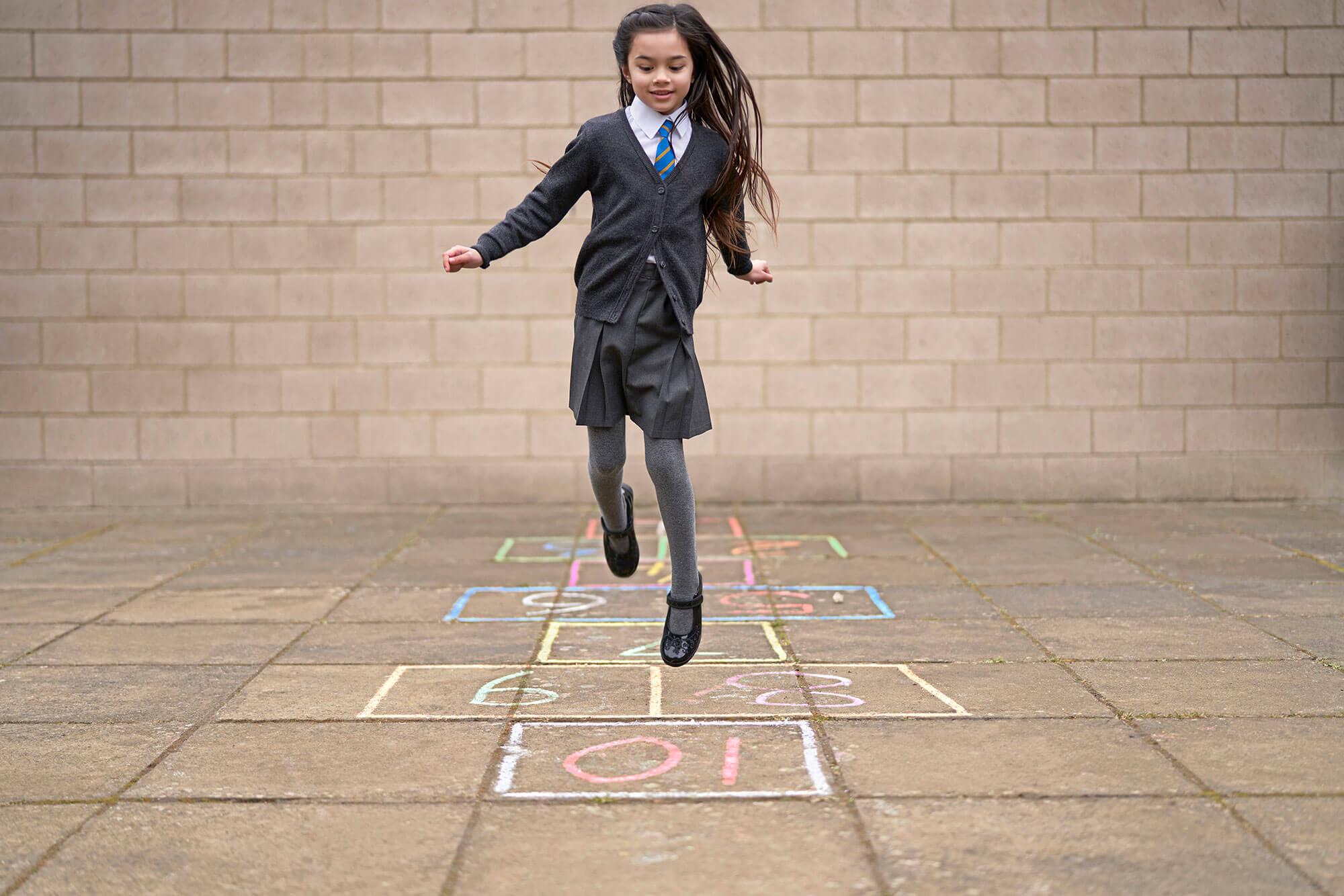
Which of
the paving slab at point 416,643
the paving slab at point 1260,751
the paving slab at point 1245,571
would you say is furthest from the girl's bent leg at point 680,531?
the paving slab at point 1245,571

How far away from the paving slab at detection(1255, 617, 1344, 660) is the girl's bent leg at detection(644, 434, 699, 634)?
1942 mm

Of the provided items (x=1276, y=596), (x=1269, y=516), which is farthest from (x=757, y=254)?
(x=1276, y=596)

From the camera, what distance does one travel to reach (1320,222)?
24.1 ft

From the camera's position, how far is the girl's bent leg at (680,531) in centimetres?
354

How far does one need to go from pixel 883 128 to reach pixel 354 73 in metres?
2.99

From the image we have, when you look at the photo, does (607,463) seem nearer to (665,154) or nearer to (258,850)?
(665,154)

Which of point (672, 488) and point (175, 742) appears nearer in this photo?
point (175, 742)

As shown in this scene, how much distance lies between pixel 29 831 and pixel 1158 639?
10.7ft

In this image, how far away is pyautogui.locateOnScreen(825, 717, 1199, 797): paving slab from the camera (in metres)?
2.71

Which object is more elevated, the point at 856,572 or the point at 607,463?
the point at 607,463

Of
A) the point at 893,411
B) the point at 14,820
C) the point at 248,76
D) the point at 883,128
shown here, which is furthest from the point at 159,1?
the point at 14,820

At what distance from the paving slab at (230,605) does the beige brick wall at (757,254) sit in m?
2.34

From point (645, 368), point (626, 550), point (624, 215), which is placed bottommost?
point (626, 550)

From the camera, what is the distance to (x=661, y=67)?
11.3 feet
